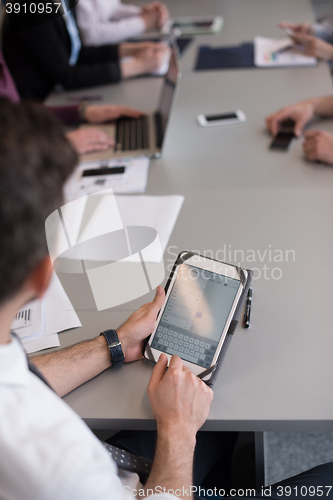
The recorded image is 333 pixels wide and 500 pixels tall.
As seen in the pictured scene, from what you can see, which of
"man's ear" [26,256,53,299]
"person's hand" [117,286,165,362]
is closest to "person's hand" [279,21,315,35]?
"person's hand" [117,286,165,362]

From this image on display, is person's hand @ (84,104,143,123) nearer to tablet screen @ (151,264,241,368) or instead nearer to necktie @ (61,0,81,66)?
necktie @ (61,0,81,66)

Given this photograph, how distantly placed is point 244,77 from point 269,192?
2.67 feet

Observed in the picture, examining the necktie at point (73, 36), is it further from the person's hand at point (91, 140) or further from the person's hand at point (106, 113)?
the person's hand at point (91, 140)

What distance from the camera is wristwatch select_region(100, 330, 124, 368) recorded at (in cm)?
75

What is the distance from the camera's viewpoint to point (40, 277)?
473 mm

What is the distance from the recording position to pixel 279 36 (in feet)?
6.35

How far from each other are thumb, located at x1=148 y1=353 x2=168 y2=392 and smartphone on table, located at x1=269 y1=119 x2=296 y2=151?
0.83 metres

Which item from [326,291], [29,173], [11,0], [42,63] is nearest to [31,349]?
[29,173]

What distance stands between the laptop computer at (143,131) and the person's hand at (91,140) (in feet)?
0.06

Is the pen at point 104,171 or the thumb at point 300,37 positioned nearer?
the pen at point 104,171

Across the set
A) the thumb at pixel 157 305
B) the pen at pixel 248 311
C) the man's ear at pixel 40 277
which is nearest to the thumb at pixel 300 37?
the pen at pixel 248 311

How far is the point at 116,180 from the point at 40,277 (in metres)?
0.80

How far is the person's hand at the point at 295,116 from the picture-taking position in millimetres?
1344

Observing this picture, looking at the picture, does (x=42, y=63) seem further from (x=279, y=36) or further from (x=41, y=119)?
(x=41, y=119)
